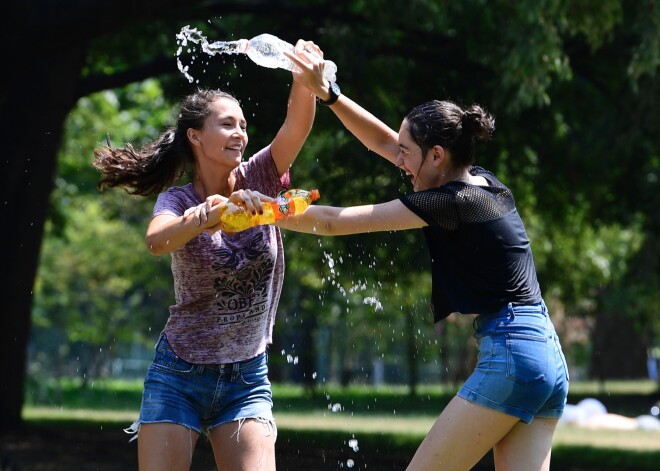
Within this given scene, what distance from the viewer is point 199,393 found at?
4.24m

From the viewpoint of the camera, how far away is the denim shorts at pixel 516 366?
384 cm

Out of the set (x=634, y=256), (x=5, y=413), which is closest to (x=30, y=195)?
(x=5, y=413)

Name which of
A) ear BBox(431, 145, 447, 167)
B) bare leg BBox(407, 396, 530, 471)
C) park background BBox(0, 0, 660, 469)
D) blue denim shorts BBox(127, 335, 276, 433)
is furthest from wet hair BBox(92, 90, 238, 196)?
park background BBox(0, 0, 660, 469)

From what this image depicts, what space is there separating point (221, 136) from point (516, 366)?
56.7 inches

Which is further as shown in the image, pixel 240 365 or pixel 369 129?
pixel 369 129

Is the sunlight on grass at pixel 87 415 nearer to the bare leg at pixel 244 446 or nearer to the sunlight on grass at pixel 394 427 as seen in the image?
the sunlight on grass at pixel 394 427

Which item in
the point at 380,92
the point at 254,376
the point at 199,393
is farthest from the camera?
the point at 380,92

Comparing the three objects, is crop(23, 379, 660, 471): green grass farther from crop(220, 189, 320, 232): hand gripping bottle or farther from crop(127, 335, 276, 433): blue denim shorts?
crop(220, 189, 320, 232): hand gripping bottle

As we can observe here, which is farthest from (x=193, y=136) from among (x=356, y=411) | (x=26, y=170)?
(x=356, y=411)

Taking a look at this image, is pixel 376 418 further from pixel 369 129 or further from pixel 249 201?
pixel 249 201

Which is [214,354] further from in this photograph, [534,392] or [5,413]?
[5,413]

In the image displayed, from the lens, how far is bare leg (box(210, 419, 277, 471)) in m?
4.21

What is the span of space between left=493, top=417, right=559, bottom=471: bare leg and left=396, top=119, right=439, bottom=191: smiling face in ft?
2.99

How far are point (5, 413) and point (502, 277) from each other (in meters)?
11.8
